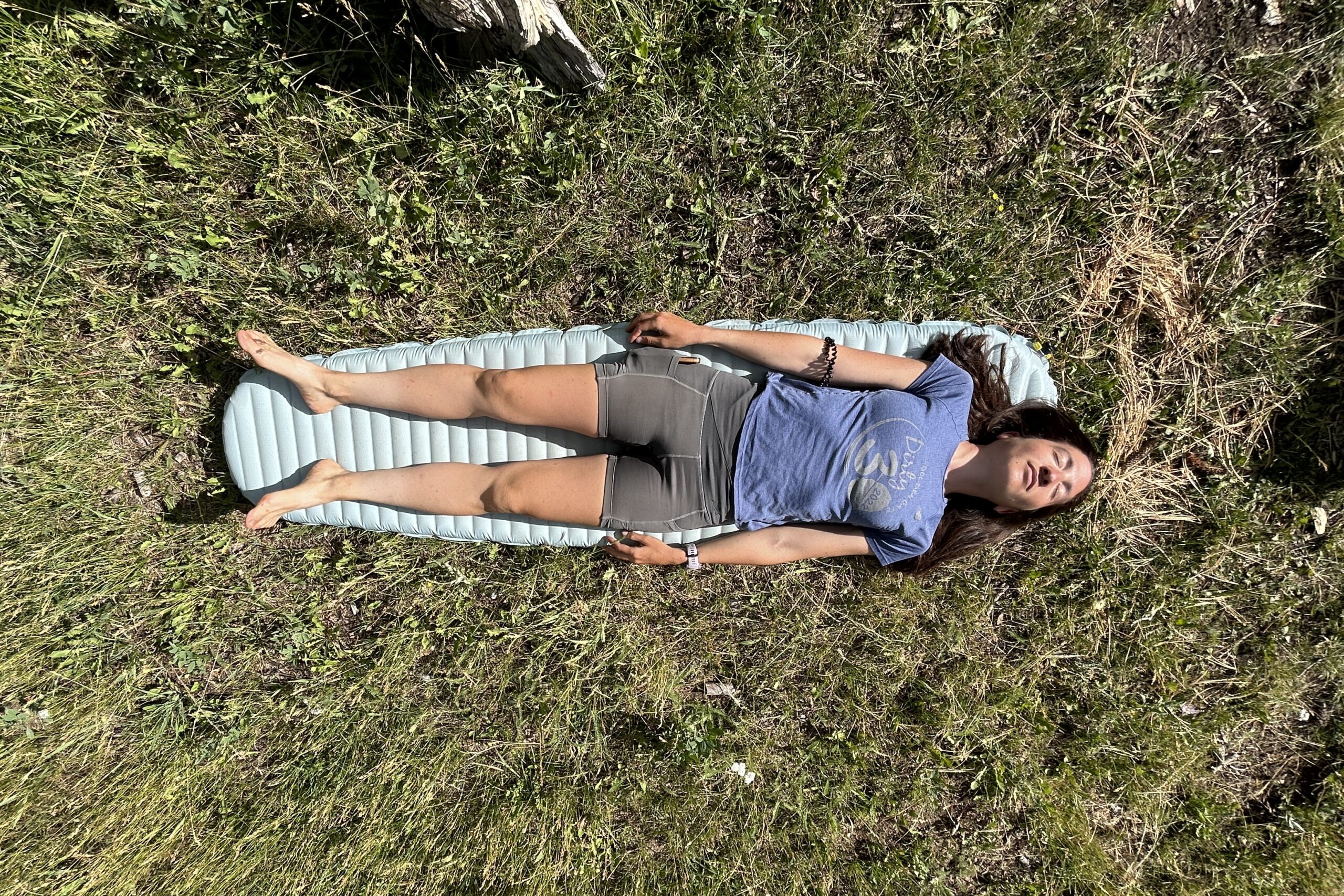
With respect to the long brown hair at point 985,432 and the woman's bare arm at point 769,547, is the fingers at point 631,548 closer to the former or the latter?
the woman's bare arm at point 769,547

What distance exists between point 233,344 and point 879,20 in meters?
3.91

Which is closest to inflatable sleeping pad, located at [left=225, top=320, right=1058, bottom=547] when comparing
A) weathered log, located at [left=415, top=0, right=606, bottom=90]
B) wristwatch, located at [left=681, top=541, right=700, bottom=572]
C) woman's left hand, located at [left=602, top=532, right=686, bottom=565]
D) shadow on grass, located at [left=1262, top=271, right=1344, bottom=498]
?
woman's left hand, located at [left=602, top=532, right=686, bottom=565]

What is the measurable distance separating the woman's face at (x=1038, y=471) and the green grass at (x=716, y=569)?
0.75 metres

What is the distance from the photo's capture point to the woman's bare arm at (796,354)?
300 centimetres

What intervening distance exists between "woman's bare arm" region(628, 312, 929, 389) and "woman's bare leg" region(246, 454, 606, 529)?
2.40 feet

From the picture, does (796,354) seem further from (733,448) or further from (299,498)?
(299,498)

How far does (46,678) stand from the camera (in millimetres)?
3275

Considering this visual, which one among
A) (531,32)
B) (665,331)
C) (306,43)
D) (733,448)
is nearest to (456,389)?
(665,331)

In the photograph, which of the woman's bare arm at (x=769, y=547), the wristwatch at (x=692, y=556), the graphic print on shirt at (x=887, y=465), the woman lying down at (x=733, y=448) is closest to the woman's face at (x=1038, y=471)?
the woman lying down at (x=733, y=448)

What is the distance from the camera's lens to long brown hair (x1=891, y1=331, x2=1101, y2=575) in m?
3.14

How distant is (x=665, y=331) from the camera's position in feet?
10.0

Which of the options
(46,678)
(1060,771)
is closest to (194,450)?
(46,678)

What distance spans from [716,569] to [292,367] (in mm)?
2459

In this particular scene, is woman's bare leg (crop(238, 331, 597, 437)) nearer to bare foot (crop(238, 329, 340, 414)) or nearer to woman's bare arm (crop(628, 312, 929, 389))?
bare foot (crop(238, 329, 340, 414))
